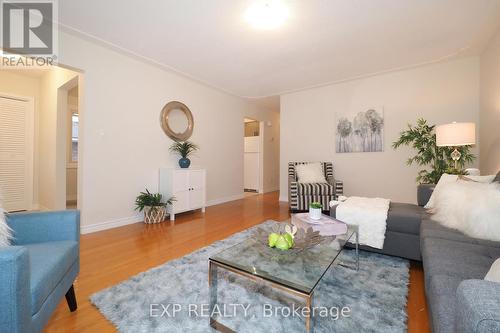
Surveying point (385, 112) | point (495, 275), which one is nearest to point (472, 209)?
point (495, 275)

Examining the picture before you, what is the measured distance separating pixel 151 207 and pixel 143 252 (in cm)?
113

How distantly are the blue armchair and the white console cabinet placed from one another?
2044 mm

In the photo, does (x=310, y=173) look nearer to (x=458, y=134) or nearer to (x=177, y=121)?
(x=458, y=134)

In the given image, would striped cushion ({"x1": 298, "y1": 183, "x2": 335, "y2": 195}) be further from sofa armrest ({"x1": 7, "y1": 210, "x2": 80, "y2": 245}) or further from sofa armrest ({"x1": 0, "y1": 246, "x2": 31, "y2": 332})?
sofa armrest ({"x1": 0, "y1": 246, "x2": 31, "y2": 332})

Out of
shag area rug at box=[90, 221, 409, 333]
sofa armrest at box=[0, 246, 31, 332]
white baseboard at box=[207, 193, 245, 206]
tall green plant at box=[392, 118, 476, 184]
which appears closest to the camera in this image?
sofa armrest at box=[0, 246, 31, 332]

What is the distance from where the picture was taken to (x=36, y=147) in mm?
4094

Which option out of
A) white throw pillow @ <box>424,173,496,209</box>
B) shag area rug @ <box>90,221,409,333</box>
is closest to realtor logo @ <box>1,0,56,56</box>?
shag area rug @ <box>90,221,409,333</box>

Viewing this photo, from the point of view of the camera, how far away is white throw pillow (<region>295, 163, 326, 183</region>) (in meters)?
4.04

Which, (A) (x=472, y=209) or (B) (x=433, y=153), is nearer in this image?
(A) (x=472, y=209)

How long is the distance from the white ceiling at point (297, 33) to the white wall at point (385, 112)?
32cm

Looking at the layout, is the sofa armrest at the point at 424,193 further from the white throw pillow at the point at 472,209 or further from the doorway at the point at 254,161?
the doorway at the point at 254,161

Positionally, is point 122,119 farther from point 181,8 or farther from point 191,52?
point 181,8

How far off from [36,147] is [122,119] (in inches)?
95.6

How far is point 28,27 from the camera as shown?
93.0 inches
